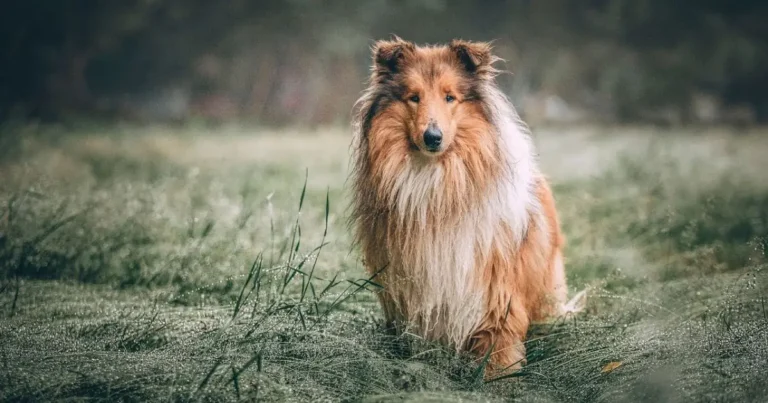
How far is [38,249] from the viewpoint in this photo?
4473 millimetres

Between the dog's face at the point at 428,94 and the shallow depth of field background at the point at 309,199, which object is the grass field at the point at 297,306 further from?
the dog's face at the point at 428,94

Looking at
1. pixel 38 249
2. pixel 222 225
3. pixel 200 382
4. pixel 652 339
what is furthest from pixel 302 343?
pixel 222 225

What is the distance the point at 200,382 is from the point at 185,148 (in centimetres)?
872

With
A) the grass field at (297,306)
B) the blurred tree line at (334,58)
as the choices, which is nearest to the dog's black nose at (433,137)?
the grass field at (297,306)

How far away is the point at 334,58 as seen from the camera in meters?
13.5

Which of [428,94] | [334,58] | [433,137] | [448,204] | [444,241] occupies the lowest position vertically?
[444,241]

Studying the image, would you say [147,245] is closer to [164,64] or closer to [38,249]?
[38,249]

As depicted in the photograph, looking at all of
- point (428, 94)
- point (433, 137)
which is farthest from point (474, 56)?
point (433, 137)

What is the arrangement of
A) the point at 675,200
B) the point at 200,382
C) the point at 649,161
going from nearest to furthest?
the point at 200,382 → the point at 675,200 → the point at 649,161

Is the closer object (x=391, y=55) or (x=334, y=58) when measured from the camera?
(x=391, y=55)

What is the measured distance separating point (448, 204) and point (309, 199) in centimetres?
395

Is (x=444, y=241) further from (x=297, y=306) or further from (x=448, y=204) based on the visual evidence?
(x=297, y=306)

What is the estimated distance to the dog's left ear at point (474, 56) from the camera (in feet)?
11.7

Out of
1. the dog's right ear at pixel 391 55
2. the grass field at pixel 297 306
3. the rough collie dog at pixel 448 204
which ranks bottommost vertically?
the grass field at pixel 297 306
